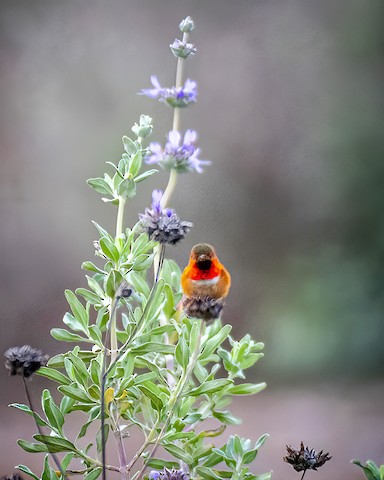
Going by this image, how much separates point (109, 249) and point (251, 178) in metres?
0.92

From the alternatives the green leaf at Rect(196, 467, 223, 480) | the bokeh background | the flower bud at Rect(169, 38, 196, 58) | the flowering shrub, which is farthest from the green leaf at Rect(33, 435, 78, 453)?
the bokeh background

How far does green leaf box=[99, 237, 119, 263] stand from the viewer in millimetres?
610

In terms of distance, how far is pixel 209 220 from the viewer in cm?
146

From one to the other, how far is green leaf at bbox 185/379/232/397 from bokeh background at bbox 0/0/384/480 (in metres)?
0.73

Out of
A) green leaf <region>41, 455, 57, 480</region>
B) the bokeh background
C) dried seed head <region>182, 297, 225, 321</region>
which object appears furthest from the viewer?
the bokeh background

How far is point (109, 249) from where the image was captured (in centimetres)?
61

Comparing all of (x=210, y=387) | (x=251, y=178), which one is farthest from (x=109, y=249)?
(x=251, y=178)

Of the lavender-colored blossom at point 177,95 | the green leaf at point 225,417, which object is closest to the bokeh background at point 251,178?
the green leaf at point 225,417

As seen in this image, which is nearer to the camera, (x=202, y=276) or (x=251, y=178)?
(x=202, y=276)

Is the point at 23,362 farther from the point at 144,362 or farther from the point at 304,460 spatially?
the point at 304,460

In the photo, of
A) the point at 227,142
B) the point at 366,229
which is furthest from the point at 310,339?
the point at 227,142

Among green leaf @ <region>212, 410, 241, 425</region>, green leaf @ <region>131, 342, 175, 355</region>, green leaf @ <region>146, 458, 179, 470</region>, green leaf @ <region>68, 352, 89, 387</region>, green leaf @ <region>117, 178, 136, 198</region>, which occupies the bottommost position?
green leaf @ <region>146, 458, 179, 470</region>

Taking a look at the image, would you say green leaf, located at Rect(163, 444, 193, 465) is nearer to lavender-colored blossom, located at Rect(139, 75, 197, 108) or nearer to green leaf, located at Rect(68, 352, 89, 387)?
green leaf, located at Rect(68, 352, 89, 387)

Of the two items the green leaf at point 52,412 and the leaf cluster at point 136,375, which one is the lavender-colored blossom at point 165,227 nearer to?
the leaf cluster at point 136,375
